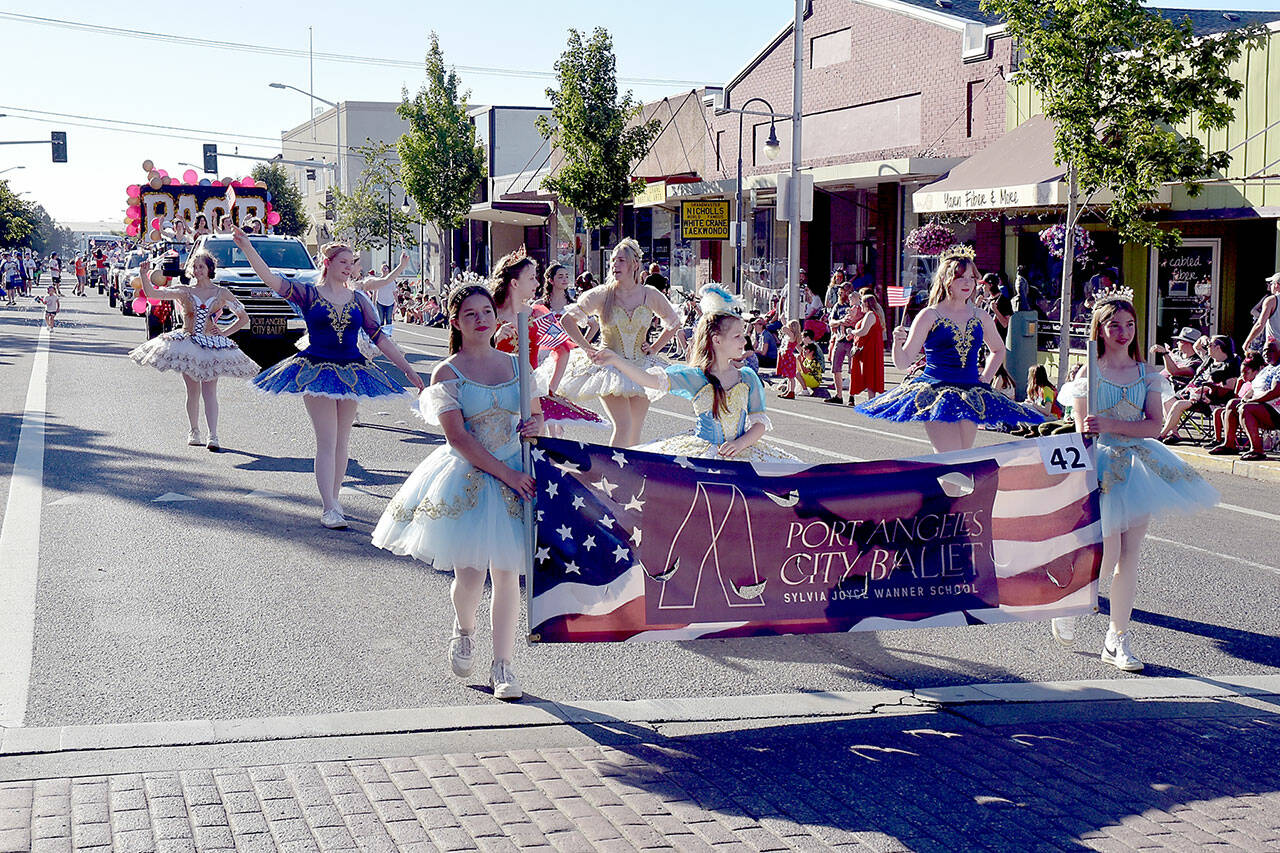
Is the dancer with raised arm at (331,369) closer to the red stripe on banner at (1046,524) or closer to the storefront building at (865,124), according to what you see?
the red stripe on banner at (1046,524)

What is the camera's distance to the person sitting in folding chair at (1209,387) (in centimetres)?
1505

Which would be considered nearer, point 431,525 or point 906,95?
point 431,525

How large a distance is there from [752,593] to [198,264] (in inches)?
344

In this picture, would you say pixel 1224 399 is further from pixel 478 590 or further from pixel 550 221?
pixel 550 221

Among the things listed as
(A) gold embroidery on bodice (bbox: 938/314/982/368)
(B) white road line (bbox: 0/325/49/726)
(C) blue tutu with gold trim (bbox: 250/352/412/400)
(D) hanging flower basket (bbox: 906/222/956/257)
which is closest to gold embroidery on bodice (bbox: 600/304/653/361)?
(C) blue tutu with gold trim (bbox: 250/352/412/400)

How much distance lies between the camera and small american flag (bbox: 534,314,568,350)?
35.4ft

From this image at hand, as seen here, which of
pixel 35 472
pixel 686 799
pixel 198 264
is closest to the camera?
pixel 686 799

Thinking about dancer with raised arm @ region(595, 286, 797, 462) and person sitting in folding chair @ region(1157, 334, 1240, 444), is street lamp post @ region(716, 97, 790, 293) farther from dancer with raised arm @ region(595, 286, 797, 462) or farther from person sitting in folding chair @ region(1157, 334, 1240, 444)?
dancer with raised arm @ region(595, 286, 797, 462)

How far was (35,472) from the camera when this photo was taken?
38.6ft

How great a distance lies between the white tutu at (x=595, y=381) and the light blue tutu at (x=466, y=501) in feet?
11.9

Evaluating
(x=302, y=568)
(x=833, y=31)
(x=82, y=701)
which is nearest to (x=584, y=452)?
(x=82, y=701)

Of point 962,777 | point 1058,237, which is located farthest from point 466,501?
point 1058,237

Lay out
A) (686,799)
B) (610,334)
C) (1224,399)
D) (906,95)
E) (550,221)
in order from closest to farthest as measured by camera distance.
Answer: (686,799) < (610,334) < (1224,399) < (906,95) < (550,221)

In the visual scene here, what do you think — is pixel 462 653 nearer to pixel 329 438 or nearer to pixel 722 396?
pixel 722 396
